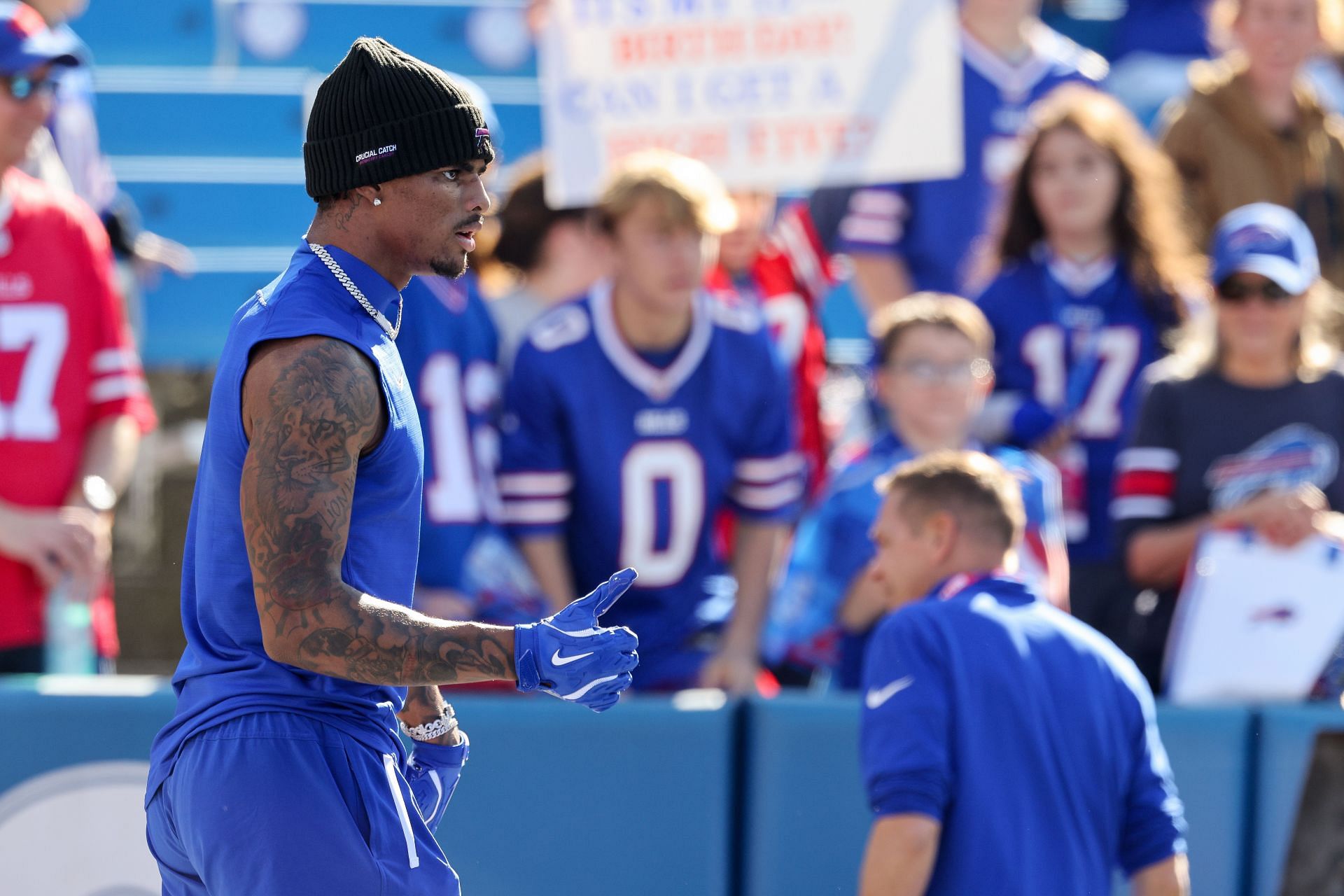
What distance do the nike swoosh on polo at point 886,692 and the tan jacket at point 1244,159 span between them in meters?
3.10

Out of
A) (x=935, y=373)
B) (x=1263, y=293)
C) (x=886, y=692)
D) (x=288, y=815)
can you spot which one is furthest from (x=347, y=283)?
(x=1263, y=293)

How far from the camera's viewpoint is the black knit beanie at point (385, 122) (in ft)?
8.07

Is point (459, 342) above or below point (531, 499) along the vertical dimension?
above

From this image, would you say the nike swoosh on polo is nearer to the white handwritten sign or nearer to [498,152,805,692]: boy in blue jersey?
[498,152,805,692]: boy in blue jersey

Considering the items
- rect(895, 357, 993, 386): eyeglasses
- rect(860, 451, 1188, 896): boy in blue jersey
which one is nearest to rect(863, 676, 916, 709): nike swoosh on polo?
rect(860, 451, 1188, 896): boy in blue jersey

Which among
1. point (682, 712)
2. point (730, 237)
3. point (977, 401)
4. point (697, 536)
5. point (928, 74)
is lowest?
point (682, 712)

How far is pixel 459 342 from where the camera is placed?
4867mm

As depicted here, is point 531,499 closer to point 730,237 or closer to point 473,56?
point 730,237

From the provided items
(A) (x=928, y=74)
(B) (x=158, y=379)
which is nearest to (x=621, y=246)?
(A) (x=928, y=74)

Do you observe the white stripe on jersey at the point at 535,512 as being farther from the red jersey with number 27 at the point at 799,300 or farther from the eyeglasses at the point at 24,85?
the eyeglasses at the point at 24,85

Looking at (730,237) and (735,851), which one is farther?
(730,237)

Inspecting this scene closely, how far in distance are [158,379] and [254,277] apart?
66cm

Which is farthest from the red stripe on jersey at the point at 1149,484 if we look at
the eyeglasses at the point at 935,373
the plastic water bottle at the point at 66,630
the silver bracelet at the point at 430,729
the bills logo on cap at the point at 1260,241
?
the plastic water bottle at the point at 66,630

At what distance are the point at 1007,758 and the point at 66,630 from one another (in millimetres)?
2592
